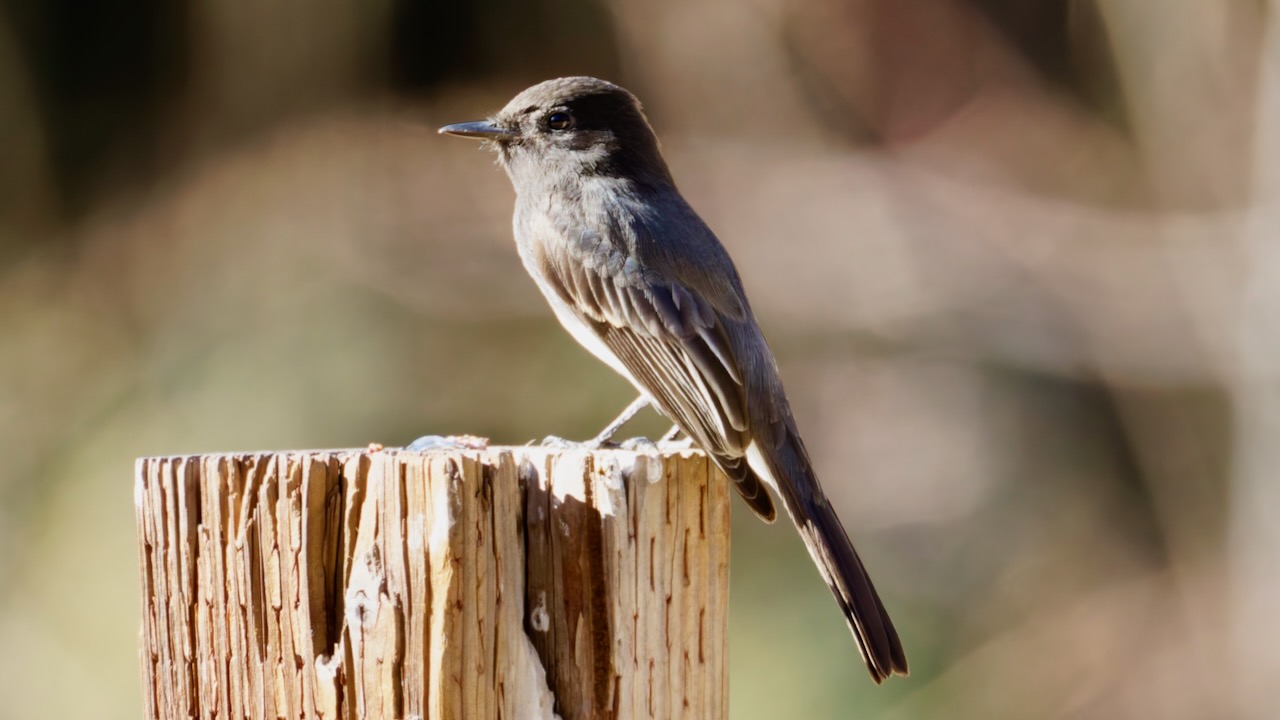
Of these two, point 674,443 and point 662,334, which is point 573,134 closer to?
point 662,334

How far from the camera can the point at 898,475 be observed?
8375mm

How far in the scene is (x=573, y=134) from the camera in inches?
167

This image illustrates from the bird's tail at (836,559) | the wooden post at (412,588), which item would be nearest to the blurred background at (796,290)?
the bird's tail at (836,559)

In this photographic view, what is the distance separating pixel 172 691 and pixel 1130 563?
725 centimetres

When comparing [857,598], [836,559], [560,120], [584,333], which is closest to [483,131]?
[560,120]

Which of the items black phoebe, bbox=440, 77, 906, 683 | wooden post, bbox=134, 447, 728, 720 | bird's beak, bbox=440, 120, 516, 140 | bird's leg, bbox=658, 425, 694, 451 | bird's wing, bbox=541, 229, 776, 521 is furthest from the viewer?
bird's beak, bbox=440, 120, 516, 140

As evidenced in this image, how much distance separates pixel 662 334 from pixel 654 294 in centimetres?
11

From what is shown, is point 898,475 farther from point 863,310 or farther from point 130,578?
point 130,578

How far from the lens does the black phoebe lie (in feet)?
10.5

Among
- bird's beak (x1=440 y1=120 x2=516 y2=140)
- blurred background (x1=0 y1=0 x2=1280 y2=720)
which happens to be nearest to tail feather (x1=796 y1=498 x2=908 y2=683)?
bird's beak (x1=440 y1=120 x2=516 y2=140)

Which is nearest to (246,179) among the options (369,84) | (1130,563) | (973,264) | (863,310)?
(369,84)

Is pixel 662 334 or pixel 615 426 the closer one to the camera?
pixel 615 426

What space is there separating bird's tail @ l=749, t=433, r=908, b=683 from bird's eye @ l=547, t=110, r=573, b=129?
1294 millimetres

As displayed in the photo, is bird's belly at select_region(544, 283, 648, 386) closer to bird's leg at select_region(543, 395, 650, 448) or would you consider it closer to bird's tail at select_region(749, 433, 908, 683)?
bird's leg at select_region(543, 395, 650, 448)
